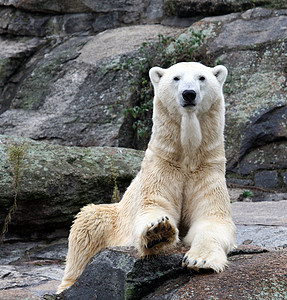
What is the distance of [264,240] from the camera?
4.72 m

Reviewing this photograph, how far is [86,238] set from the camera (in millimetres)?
3891

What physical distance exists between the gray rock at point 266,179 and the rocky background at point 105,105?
0.01 meters

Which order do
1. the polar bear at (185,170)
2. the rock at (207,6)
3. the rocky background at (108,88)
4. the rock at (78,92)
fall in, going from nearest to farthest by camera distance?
the polar bear at (185,170) < the rocky background at (108,88) < the rock at (78,92) < the rock at (207,6)

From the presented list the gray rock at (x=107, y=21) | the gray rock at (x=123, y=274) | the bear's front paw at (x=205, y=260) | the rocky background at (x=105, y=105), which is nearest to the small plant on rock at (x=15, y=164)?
the rocky background at (x=105, y=105)

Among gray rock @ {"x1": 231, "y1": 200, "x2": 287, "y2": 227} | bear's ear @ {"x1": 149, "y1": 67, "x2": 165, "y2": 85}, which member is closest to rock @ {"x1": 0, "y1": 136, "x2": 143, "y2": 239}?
gray rock @ {"x1": 231, "y1": 200, "x2": 287, "y2": 227}

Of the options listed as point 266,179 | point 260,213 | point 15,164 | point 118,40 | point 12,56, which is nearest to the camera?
point 15,164

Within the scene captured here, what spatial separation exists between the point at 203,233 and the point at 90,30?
682 cm

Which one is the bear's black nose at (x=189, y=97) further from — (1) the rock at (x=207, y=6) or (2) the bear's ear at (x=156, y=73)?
(1) the rock at (x=207, y=6)

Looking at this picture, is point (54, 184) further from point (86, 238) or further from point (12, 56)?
point (12, 56)

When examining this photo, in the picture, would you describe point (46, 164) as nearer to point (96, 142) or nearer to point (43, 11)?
point (96, 142)

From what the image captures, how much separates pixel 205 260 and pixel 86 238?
1273mm

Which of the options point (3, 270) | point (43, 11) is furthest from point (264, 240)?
point (43, 11)

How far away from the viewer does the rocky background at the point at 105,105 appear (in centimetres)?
547

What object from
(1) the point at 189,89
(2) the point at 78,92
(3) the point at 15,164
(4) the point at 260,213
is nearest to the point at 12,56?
(2) the point at 78,92
